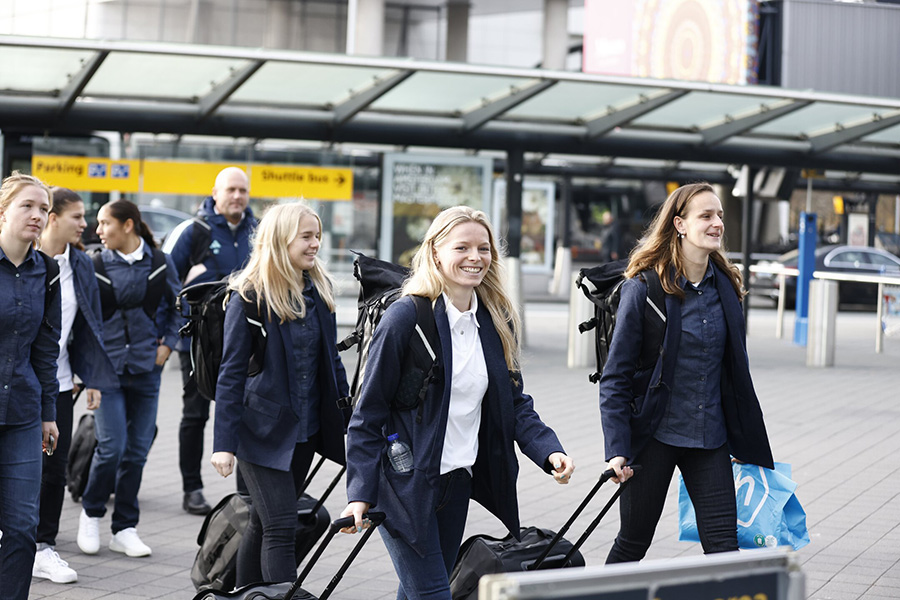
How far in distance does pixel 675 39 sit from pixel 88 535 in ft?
77.8

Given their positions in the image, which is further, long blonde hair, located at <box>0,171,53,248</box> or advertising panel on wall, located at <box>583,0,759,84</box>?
advertising panel on wall, located at <box>583,0,759,84</box>

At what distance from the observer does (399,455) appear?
12.1 ft

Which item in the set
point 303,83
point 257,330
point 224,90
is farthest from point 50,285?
point 303,83

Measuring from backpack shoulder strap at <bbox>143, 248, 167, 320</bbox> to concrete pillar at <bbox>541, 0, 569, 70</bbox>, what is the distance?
79.5 feet

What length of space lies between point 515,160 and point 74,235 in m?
8.82

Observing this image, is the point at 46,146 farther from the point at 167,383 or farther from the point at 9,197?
the point at 9,197

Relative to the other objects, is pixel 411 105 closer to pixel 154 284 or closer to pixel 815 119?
pixel 815 119

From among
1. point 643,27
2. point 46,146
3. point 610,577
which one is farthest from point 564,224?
point 610,577

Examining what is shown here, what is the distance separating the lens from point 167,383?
1270 cm

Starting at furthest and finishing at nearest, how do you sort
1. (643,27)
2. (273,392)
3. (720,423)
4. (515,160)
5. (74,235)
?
(643,27) → (515,160) → (74,235) → (273,392) → (720,423)

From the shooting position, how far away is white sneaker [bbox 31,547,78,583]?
18.1ft

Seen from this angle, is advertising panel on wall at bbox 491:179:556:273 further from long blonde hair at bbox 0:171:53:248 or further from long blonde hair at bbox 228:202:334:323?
long blonde hair at bbox 0:171:53:248

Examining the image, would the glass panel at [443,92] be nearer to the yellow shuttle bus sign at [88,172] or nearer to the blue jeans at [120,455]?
the yellow shuttle bus sign at [88,172]

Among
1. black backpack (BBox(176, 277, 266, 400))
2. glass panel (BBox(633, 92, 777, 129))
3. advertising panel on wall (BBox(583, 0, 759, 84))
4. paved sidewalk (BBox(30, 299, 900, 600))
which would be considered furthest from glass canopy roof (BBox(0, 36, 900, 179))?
advertising panel on wall (BBox(583, 0, 759, 84))
